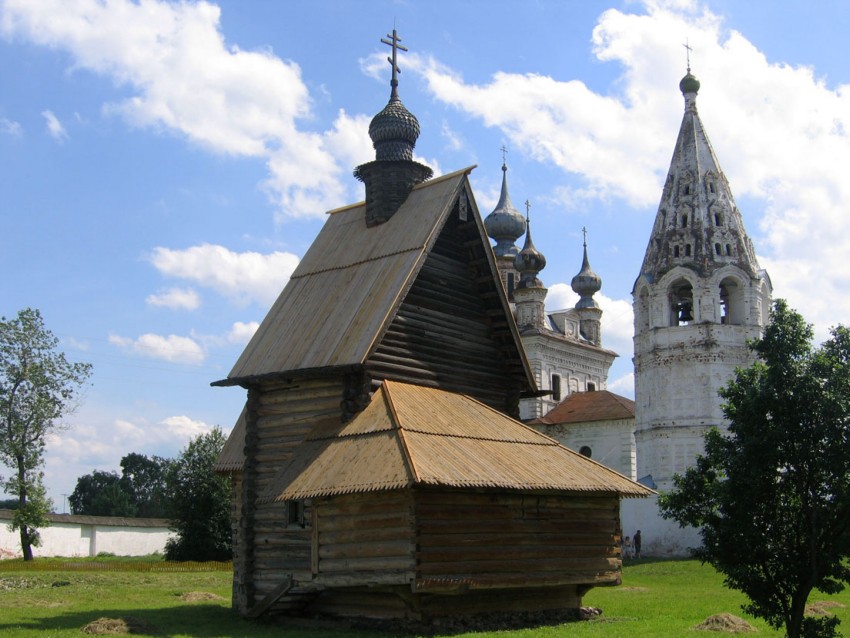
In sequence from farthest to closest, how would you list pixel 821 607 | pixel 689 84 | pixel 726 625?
pixel 689 84, pixel 821 607, pixel 726 625

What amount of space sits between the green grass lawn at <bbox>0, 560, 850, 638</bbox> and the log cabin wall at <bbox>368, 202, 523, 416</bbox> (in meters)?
5.53

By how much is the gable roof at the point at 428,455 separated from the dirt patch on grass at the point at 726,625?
270cm

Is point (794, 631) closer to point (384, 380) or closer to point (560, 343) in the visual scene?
point (384, 380)

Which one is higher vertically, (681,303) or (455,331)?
(681,303)

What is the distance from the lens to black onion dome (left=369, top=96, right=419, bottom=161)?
24609 millimetres

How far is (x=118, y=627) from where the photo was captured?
59.1 ft

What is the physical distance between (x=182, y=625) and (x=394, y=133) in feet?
40.9

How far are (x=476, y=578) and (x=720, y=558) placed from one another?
4.44m

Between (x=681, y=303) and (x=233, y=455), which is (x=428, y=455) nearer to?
(x=233, y=455)

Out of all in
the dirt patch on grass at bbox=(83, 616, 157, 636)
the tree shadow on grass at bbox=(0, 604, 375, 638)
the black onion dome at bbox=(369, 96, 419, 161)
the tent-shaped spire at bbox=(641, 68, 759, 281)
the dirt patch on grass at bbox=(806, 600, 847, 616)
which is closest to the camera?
the dirt patch on grass at bbox=(83, 616, 157, 636)

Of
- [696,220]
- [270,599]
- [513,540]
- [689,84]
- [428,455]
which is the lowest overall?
[270,599]

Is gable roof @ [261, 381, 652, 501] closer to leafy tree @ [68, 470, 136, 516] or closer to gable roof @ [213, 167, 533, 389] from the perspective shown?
gable roof @ [213, 167, 533, 389]

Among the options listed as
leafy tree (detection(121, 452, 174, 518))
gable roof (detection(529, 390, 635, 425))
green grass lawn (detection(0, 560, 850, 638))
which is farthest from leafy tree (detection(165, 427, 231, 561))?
leafy tree (detection(121, 452, 174, 518))

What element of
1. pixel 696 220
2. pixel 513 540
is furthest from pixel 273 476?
pixel 696 220
